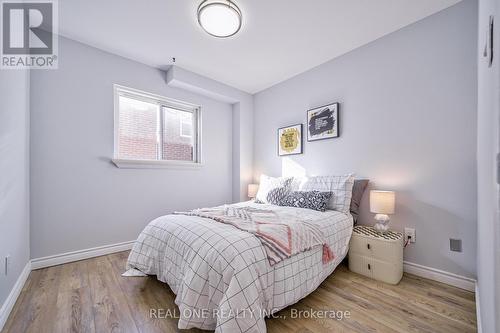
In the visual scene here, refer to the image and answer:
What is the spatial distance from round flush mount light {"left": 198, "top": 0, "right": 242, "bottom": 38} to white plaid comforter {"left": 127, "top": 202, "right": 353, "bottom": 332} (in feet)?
6.14

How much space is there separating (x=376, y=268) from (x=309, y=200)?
0.88m

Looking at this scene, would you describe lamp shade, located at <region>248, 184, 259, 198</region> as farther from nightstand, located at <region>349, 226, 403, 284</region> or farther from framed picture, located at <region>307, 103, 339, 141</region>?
nightstand, located at <region>349, 226, 403, 284</region>

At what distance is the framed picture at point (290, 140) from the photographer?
10.5 ft

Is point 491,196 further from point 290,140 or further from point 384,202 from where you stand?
point 290,140

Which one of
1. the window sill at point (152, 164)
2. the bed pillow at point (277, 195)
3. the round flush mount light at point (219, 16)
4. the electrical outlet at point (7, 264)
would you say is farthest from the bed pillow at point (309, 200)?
the electrical outlet at point (7, 264)

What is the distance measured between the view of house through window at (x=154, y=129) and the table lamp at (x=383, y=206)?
2744mm

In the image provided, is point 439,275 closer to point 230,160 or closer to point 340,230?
point 340,230

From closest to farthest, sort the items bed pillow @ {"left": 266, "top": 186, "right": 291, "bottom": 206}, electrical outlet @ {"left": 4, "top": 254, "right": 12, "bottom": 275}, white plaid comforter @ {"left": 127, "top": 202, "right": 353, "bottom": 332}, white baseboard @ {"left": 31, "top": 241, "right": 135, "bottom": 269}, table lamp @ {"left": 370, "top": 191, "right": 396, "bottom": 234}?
white plaid comforter @ {"left": 127, "top": 202, "right": 353, "bottom": 332} → electrical outlet @ {"left": 4, "top": 254, "right": 12, "bottom": 275} → table lamp @ {"left": 370, "top": 191, "right": 396, "bottom": 234} → white baseboard @ {"left": 31, "top": 241, "right": 135, "bottom": 269} → bed pillow @ {"left": 266, "top": 186, "right": 291, "bottom": 206}

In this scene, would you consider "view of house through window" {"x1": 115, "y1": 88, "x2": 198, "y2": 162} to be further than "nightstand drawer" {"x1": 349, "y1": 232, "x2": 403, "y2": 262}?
A: Yes

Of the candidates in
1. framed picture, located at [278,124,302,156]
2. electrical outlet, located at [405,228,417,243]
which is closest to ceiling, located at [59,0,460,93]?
framed picture, located at [278,124,302,156]

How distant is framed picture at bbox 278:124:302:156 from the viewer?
3.20m

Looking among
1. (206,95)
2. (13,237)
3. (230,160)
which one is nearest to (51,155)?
(13,237)

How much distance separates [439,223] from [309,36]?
7.84ft

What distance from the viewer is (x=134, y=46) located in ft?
8.44
